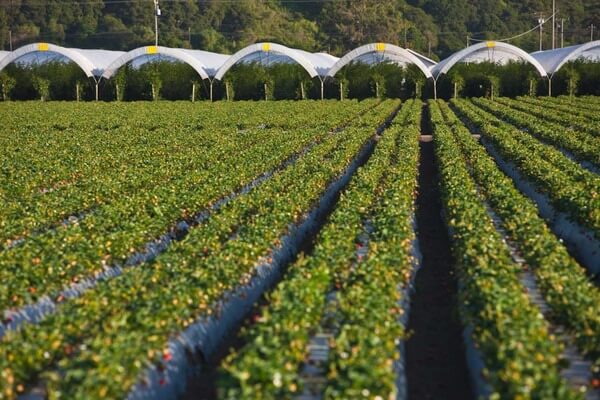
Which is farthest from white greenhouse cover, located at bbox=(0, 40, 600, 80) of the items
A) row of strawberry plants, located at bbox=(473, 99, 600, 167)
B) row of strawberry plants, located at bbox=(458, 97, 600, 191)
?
row of strawberry plants, located at bbox=(458, 97, 600, 191)

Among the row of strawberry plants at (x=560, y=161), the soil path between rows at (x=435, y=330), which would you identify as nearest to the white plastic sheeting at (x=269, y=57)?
the row of strawberry plants at (x=560, y=161)

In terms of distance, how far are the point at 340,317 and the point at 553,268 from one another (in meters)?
2.58

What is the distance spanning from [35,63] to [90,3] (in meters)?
64.1

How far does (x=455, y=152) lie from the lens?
58.3ft

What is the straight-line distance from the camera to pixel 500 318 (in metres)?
6.54

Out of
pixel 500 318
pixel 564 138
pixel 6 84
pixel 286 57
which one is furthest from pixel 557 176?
pixel 6 84

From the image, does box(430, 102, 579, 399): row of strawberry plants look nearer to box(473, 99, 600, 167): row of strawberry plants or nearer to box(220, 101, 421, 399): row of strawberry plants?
box(220, 101, 421, 399): row of strawberry plants

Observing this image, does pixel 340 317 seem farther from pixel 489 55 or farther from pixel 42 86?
pixel 489 55

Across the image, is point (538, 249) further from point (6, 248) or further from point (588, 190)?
point (6, 248)

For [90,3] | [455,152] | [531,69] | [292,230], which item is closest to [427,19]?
[90,3]

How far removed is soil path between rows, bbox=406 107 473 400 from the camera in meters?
6.78

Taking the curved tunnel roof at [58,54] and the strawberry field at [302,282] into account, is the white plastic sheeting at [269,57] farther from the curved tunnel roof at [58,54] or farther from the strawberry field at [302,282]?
the strawberry field at [302,282]

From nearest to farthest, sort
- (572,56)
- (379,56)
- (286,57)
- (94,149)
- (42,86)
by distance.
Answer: (94,149)
(42,86)
(572,56)
(286,57)
(379,56)

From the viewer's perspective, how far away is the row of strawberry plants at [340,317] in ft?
18.0
